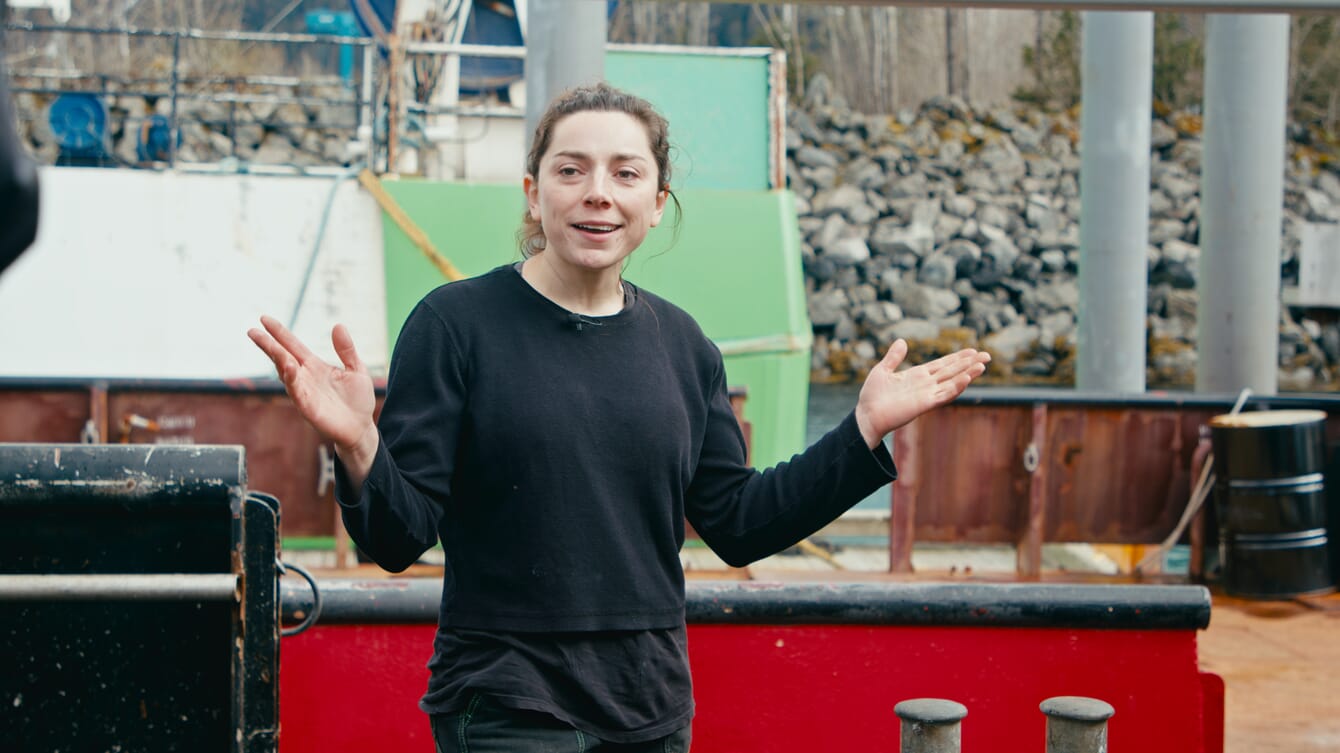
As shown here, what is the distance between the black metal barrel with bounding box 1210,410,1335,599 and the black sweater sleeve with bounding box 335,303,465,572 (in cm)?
721

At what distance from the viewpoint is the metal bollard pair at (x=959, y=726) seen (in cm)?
304

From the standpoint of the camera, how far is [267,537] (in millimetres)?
2344

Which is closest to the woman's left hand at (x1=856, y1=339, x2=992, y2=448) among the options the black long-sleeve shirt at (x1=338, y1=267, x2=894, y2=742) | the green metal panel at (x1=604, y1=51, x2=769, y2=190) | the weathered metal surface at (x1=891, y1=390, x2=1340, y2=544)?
the black long-sleeve shirt at (x1=338, y1=267, x2=894, y2=742)

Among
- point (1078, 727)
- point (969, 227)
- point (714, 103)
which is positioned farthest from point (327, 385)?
point (969, 227)

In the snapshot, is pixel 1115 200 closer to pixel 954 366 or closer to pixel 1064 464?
pixel 1064 464

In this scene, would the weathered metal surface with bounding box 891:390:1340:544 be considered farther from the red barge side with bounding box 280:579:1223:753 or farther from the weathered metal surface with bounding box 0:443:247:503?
the weathered metal surface with bounding box 0:443:247:503

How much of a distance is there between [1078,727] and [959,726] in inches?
10.0

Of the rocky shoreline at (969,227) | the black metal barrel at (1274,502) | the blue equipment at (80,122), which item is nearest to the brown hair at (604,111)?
the black metal barrel at (1274,502)

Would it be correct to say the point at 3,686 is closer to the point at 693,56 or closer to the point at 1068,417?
the point at 1068,417

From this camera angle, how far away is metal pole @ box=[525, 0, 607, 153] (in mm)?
5137

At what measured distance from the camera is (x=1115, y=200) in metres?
11.8

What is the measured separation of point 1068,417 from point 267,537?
24.2ft

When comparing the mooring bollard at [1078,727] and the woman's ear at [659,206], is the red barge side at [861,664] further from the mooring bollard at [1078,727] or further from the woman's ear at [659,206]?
the woman's ear at [659,206]

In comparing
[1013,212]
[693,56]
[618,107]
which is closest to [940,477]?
[693,56]
